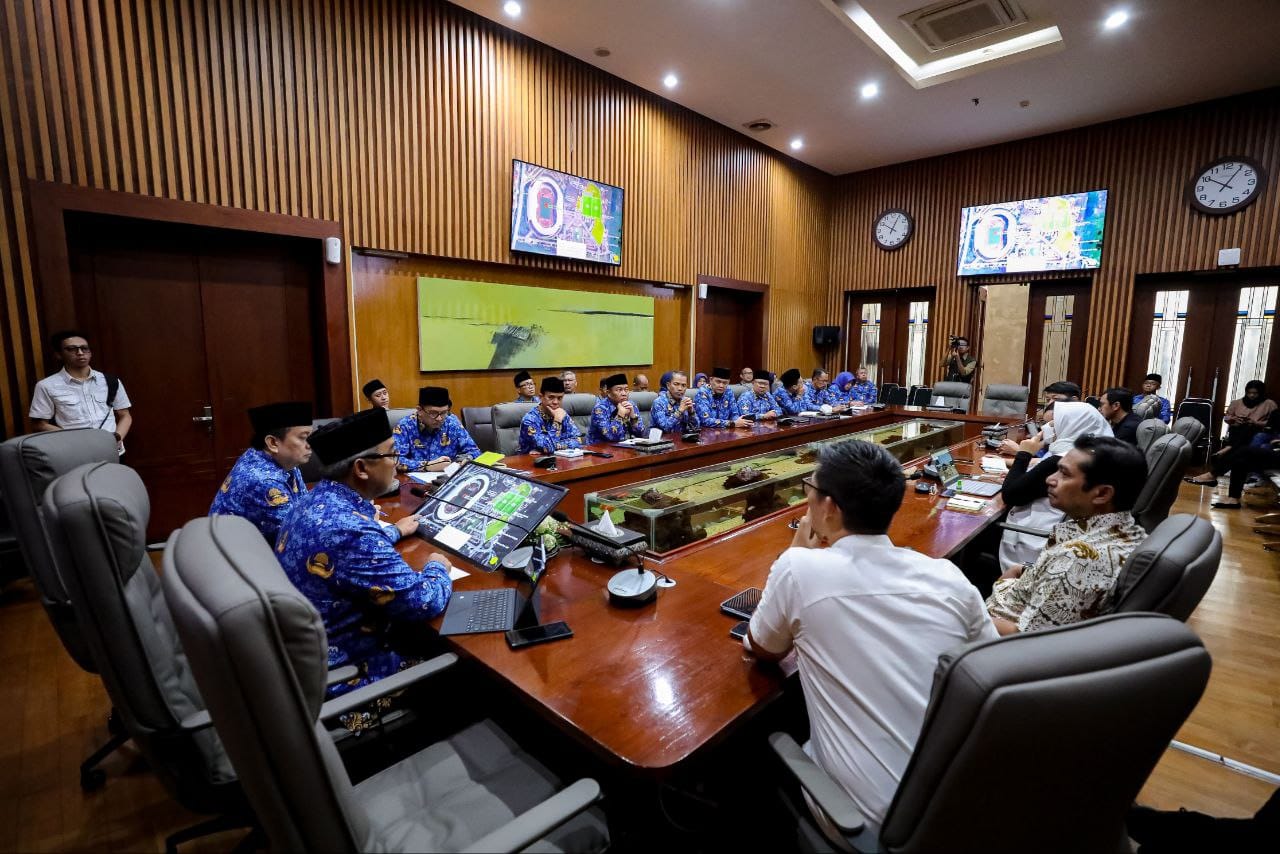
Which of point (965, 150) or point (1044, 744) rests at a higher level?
point (965, 150)

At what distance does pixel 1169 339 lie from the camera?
7.63 meters

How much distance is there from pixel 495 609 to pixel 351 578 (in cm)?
40

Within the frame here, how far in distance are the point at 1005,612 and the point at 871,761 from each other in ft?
3.49

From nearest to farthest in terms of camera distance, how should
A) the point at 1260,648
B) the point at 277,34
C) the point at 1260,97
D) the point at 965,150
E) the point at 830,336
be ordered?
the point at 1260,648 < the point at 277,34 < the point at 1260,97 < the point at 965,150 < the point at 830,336

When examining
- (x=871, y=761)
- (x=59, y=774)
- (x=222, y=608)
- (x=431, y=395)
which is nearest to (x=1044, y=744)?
(x=871, y=761)

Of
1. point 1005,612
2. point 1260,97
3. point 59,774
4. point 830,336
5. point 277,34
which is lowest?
point 59,774

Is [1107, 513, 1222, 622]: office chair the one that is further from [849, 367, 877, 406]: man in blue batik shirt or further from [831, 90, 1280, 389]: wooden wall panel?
[831, 90, 1280, 389]: wooden wall panel

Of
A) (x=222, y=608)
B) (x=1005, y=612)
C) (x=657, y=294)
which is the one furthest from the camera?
(x=657, y=294)

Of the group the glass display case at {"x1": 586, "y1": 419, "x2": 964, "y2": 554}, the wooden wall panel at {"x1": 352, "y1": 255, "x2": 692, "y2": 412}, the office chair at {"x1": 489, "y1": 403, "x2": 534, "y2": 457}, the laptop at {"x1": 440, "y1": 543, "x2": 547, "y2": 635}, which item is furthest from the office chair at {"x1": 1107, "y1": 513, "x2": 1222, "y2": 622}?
Answer: the wooden wall panel at {"x1": 352, "y1": 255, "x2": 692, "y2": 412}

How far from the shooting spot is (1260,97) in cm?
675

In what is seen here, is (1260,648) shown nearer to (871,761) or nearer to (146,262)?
(871,761)

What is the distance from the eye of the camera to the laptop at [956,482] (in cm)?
325

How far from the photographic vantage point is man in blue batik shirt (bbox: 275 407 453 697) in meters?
1.54

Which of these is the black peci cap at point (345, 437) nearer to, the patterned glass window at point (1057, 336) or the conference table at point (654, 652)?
the conference table at point (654, 652)
